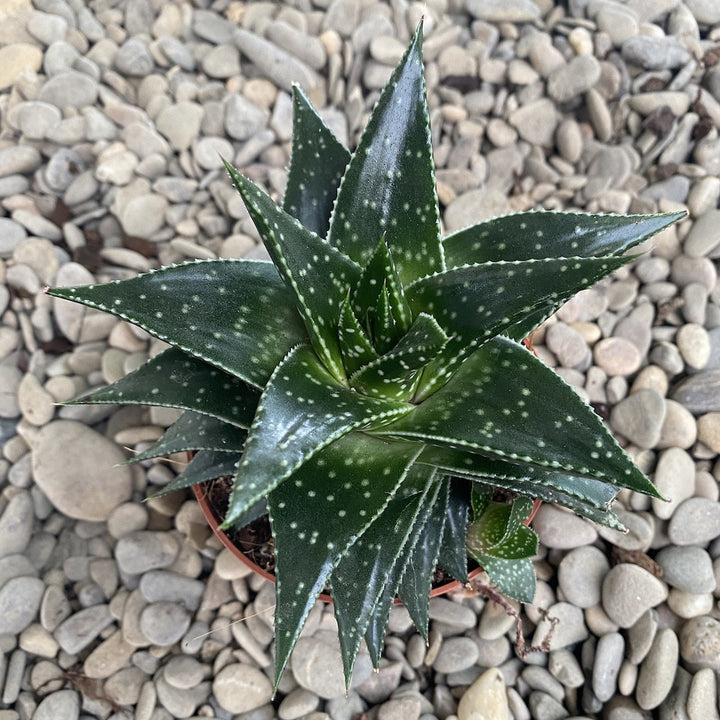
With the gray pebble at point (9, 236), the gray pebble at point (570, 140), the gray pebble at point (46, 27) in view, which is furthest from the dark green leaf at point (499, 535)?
the gray pebble at point (46, 27)

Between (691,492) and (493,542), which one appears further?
(691,492)

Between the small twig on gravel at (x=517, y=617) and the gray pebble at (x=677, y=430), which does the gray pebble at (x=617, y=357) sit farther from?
the small twig on gravel at (x=517, y=617)

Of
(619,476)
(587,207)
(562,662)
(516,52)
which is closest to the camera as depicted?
(619,476)

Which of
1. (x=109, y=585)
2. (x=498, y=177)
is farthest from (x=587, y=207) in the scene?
(x=109, y=585)

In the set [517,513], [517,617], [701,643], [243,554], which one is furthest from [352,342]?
[701,643]

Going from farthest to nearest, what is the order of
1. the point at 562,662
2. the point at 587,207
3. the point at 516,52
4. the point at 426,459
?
→ the point at 516,52 → the point at 587,207 → the point at 562,662 → the point at 426,459

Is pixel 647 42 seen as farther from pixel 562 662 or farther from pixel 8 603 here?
pixel 8 603
